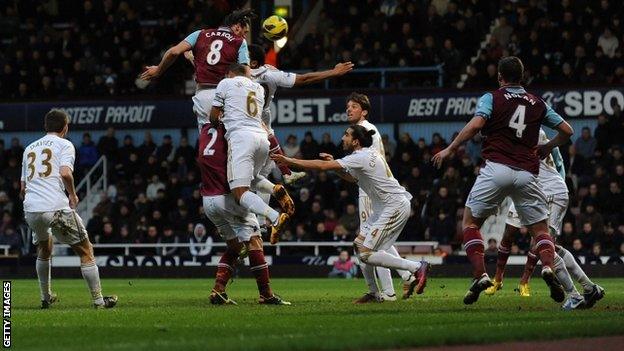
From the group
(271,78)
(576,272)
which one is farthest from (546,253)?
(271,78)

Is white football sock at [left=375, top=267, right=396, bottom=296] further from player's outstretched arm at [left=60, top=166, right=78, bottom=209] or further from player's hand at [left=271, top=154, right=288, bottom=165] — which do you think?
player's outstretched arm at [left=60, top=166, right=78, bottom=209]

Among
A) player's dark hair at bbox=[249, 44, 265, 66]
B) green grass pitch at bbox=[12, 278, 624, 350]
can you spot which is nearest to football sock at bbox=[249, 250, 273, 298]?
green grass pitch at bbox=[12, 278, 624, 350]

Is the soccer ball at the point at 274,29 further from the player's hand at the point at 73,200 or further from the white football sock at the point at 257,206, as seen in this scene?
the player's hand at the point at 73,200

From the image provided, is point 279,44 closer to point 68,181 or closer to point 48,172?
point 48,172

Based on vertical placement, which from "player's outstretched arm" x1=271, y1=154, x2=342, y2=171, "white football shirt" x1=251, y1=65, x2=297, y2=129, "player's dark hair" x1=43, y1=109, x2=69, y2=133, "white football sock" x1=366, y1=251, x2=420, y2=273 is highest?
"white football shirt" x1=251, y1=65, x2=297, y2=129

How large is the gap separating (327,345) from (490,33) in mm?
25977

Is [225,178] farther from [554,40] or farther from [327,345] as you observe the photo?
[554,40]

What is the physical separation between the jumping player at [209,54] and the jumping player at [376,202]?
176cm

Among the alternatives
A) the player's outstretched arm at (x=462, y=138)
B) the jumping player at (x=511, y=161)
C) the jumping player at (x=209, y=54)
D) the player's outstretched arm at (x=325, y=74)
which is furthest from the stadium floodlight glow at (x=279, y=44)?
the player's outstretched arm at (x=462, y=138)

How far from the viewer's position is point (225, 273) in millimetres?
15766

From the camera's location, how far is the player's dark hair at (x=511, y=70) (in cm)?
1418

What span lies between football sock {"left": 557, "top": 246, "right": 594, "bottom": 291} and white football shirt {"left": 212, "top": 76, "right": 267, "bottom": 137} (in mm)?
3730

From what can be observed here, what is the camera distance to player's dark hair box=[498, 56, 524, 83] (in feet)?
46.5

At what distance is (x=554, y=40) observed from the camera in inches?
1270
